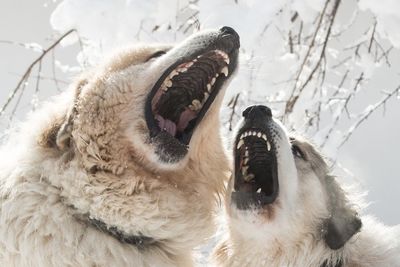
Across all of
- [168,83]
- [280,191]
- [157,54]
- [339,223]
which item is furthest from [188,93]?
[339,223]

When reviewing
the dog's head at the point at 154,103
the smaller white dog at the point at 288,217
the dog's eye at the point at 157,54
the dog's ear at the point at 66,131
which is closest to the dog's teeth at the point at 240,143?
the smaller white dog at the point at 288,217

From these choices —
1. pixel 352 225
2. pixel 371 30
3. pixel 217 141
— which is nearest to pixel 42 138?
pixel 217 141

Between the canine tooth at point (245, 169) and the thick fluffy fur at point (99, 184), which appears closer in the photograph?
the thick fluffy fur at point (99, 184)

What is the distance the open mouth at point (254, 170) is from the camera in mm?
3951

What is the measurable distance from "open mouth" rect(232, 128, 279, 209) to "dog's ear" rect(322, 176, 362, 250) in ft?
1.26

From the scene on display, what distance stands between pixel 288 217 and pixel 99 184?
127cm

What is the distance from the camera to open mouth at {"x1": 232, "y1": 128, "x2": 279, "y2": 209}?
395cm

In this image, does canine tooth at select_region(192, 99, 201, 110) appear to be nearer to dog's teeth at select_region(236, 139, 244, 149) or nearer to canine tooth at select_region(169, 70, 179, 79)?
canine tooth at select_region(169, 70, 179, 79)

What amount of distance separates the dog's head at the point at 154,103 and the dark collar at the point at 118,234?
275mm

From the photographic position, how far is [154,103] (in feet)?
12.7

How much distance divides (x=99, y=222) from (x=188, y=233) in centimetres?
54

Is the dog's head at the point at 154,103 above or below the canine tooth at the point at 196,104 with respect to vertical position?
above

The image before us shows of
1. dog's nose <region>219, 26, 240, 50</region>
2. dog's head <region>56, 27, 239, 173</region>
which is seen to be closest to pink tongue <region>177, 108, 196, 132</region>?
dog's head <region>56, 27, 239, 173</region>

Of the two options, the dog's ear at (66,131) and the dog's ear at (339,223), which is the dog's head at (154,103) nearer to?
the dog's ear at (66,131)
